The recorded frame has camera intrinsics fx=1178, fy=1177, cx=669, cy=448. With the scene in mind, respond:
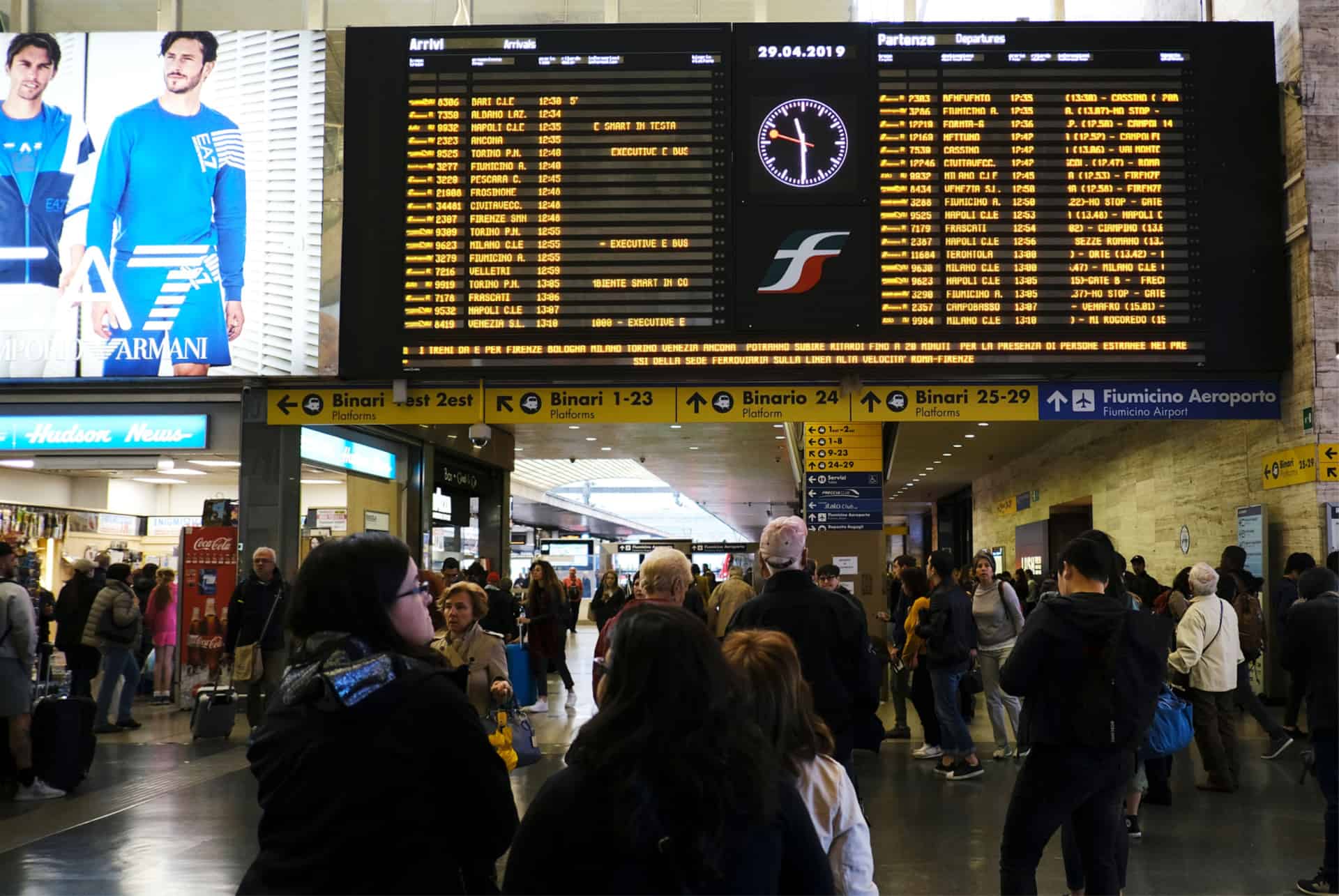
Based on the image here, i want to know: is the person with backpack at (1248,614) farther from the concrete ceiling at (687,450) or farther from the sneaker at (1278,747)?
the concrete ceiling at (687,450)

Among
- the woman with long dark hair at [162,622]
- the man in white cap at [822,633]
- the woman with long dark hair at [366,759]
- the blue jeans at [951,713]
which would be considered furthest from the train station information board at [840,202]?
the woman with long dark hair at [366,759]

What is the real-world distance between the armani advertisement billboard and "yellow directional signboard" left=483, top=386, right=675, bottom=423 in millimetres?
1854

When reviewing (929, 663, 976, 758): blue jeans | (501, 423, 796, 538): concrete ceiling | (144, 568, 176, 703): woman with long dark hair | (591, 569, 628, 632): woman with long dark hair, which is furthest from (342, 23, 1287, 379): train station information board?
(591, 569, 628, 632): woman with long dark hair

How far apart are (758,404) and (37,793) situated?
6.54 m

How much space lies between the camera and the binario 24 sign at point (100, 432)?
39.2ft

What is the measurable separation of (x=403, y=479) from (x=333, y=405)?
4634mm

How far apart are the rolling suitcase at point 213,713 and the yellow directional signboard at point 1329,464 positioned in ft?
33.2

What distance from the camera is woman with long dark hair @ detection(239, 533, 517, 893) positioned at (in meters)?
2.16

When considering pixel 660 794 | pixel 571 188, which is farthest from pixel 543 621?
pixel 660 794

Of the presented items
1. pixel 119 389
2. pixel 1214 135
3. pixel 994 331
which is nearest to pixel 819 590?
pixel 994 331

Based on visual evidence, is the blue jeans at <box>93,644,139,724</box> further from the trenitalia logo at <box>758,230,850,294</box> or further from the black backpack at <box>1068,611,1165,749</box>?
the black backpack at <box>1068,611,1165,749</box>

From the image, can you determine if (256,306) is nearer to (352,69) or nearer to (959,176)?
(352,69)

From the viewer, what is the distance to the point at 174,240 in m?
11.1

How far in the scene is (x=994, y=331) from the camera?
10031mm
